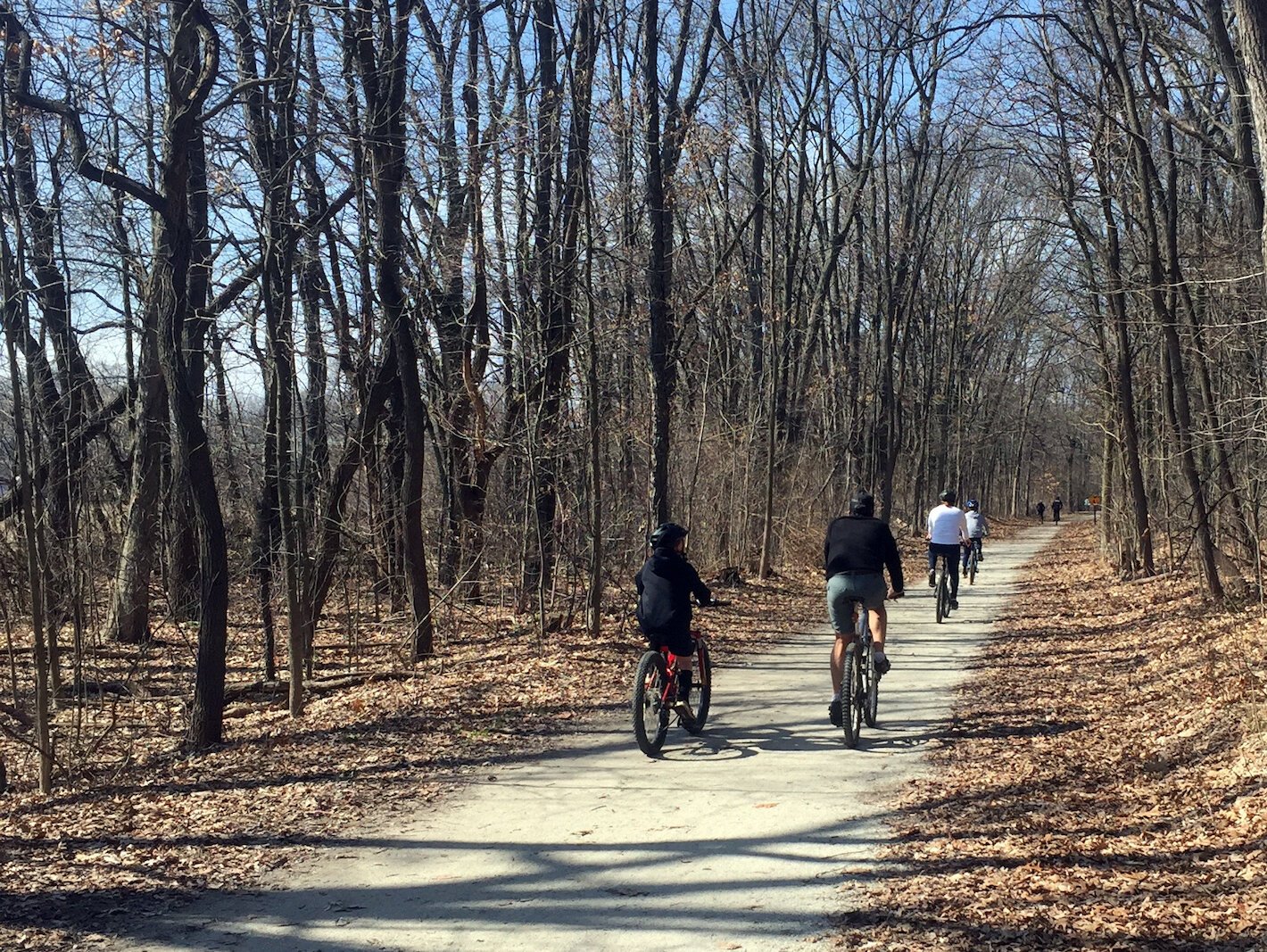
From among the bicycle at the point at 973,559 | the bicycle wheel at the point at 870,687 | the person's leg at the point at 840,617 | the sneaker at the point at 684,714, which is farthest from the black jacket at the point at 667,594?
the bicycle at the point at 973,559

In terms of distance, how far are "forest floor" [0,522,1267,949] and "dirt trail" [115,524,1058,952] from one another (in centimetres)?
30

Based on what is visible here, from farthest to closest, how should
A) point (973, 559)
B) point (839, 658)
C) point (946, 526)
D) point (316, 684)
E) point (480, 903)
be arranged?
1. point (973, 559)
2. point (946, 526)
3. point (316, 684)
4. point (839, 658)
5. point (480, 903)

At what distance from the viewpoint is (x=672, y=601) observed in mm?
9195

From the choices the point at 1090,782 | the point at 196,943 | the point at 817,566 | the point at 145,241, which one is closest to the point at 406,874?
the point at 196,943

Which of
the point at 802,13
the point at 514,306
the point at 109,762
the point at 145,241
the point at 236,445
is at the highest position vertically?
the point at 802,13

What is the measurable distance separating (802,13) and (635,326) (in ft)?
31.1

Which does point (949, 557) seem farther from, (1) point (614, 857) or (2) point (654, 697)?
(1) point (614, 857)

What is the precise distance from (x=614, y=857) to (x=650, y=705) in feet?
8.68

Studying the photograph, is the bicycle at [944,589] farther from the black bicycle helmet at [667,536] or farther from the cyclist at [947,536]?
the black bicycle helmet at [667,536]

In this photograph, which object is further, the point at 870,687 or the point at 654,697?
the point at 870,687

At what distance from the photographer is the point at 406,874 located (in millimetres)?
6266

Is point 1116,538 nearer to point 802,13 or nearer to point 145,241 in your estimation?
point 802,13

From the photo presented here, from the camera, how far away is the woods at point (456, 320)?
10.7m

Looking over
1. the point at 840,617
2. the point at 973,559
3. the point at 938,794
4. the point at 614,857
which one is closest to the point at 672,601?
the point at 840,617
